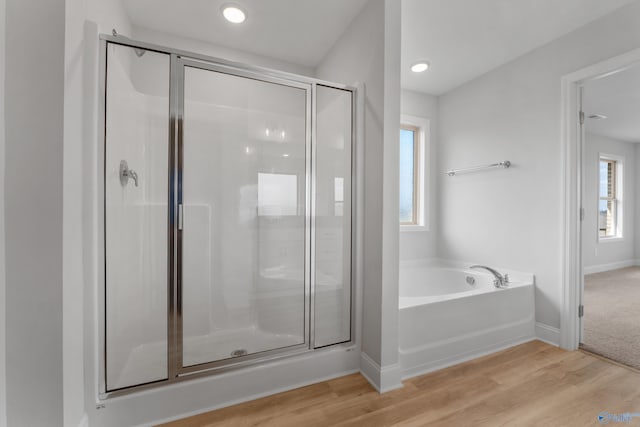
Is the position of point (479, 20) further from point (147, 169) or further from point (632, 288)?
point (632, 288)

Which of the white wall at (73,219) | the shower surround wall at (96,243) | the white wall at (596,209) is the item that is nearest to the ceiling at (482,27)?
the shower surround wall at (96,243)

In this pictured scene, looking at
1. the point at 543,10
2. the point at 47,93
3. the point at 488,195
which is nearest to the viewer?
the point at 47,93

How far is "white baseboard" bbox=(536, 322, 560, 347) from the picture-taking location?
2125mm

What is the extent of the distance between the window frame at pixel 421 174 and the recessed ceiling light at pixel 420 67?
592mm

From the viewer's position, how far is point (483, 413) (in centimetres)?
140

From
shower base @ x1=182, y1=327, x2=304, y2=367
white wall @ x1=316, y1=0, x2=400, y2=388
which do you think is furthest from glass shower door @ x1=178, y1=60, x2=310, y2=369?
white wall @ x1=316, y1=0, x2=400, y2=388

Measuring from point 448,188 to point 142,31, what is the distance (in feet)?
10.2

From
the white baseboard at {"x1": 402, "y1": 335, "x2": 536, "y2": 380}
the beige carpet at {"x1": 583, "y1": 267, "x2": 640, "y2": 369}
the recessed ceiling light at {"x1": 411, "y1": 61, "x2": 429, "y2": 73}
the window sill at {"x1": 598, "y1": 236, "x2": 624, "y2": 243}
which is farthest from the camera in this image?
the window sill at {"x1": 598, "y1": 236, "x2": 624, "y2": 243}

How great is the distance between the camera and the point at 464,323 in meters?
1.94

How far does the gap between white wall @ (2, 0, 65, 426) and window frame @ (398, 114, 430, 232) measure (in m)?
2.84

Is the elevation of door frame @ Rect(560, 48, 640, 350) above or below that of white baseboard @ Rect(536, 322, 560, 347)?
above

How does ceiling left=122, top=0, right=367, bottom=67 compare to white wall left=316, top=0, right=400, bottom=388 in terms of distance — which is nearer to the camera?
white wall left=316, top=0, right=400, bottom=388

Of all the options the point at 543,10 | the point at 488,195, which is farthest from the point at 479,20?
the point at 488,195

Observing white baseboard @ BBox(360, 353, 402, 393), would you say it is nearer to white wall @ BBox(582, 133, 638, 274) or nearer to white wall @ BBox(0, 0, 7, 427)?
white wall @ BBox(0, 0, 7, 427)
